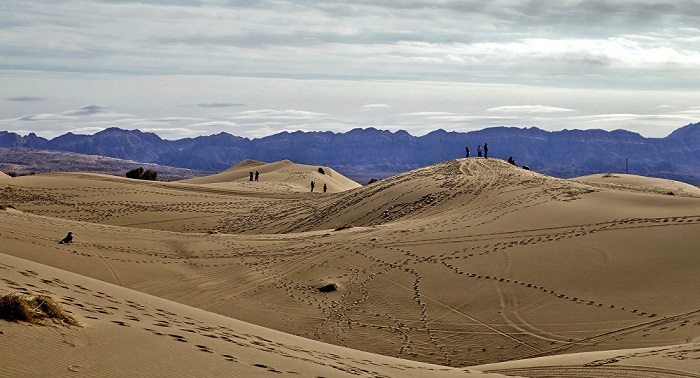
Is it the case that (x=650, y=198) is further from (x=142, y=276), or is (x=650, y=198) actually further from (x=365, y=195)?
(x=142, y=276)

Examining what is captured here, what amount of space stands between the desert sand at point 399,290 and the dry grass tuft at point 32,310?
23 centimetres

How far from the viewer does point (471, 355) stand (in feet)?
55.1

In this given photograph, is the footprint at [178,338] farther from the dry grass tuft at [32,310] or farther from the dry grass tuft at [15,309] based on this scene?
the dry grass tuft at [15,309]

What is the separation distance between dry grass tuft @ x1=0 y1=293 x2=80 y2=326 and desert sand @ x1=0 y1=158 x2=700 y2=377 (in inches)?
9.2

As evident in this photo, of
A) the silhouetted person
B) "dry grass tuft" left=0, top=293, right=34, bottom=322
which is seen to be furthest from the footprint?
the silhouetted person

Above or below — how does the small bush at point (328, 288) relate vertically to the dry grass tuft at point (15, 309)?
below

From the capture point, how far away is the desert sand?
1146cm

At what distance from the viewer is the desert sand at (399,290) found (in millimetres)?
→ 11461

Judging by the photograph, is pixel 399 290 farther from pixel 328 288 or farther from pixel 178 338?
pixel 178 338

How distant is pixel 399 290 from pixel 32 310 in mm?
12539

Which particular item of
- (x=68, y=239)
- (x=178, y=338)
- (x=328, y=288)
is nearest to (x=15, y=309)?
(x=178, y=338)

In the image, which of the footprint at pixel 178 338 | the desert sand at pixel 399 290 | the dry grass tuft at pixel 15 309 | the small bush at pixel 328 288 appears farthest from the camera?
the small bush at pixel 328 288

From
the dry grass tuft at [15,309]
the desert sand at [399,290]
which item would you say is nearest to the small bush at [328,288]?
the desert sand at [399,290]

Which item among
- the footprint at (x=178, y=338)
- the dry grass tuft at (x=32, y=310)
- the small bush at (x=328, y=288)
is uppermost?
the dry grass tuft at (x=32, y=310)
